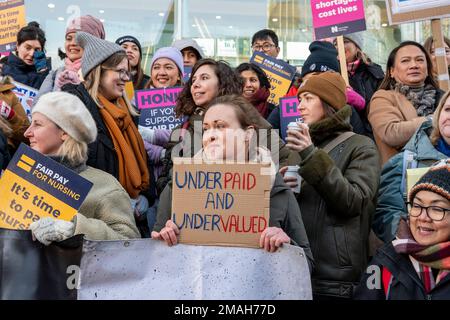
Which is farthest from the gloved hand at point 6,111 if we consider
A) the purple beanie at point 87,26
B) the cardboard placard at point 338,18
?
the cardboard placard at point 338,18

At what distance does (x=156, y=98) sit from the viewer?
5.51 metres

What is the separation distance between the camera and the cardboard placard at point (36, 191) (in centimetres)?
315

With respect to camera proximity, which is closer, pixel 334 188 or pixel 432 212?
pixel 432 212

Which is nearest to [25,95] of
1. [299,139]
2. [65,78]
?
[65,78]

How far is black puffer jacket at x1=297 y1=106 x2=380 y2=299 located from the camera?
3.62 meters

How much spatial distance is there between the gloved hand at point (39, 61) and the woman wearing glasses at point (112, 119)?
1.89m

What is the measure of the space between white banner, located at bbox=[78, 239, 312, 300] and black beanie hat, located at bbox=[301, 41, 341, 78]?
3.01 metres

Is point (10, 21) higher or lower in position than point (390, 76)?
higher

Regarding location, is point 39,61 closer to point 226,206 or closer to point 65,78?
point 65,78

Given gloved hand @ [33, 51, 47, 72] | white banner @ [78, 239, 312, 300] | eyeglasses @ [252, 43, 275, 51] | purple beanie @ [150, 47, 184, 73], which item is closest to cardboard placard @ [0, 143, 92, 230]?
white banner @ [78, 239, 312, 300]

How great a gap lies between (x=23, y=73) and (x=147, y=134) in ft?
6.55

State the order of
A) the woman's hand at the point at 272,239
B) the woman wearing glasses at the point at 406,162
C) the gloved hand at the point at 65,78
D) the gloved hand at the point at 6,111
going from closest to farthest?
the woman's hand at the point at 272,239, the woman wearing glasses at the point at 406,162, the gloved hand at the point at 6,111, the gloved hand at the point at 65,78

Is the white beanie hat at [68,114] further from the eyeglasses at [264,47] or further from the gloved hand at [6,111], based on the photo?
the eyeglasses at [264,47]
